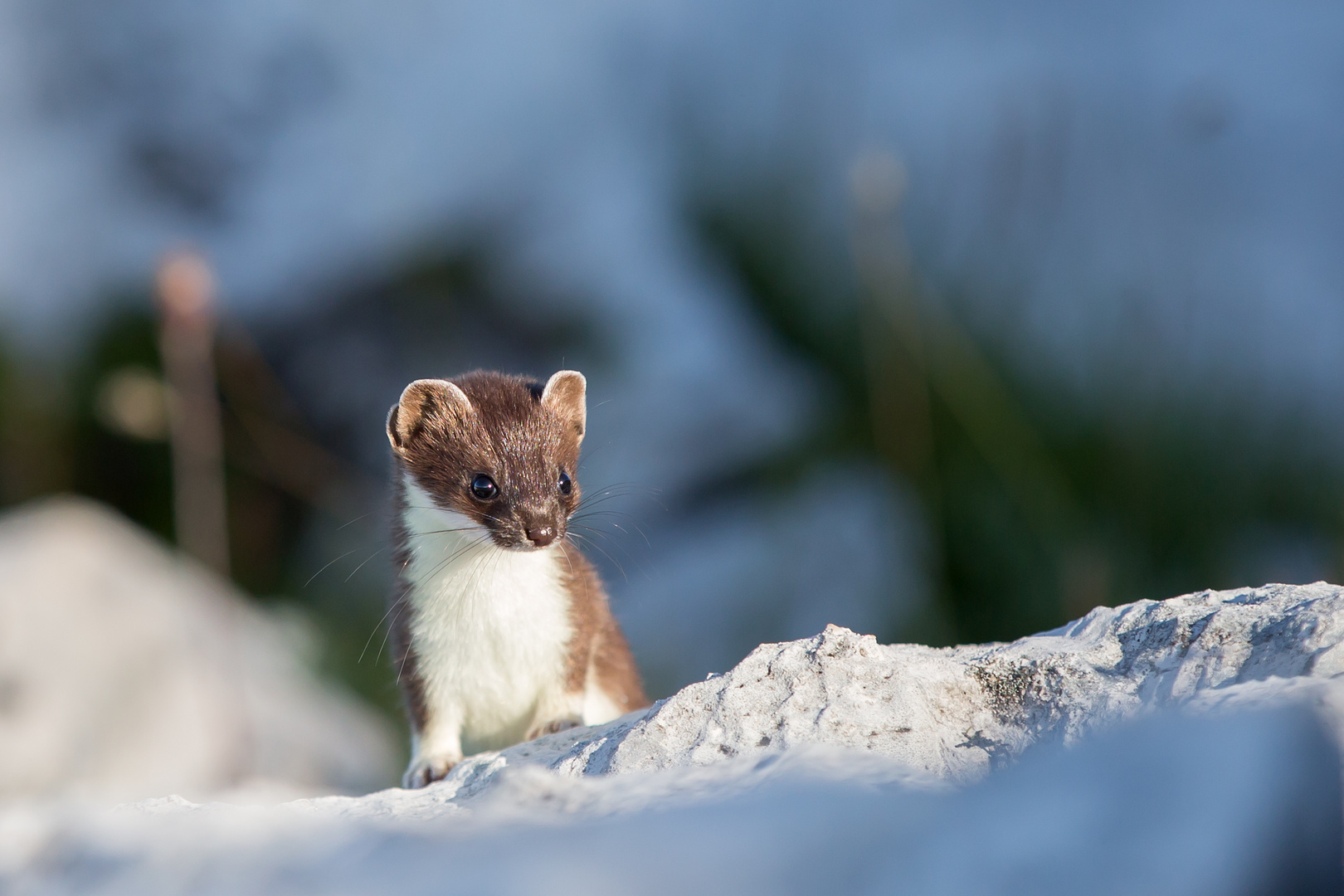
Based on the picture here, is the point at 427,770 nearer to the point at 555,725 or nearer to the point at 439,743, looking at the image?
the point at 439,743

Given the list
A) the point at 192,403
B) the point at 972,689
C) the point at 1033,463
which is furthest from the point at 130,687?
the point at 972,689

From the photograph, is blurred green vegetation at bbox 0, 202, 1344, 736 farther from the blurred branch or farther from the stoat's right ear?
the stoat's right ear

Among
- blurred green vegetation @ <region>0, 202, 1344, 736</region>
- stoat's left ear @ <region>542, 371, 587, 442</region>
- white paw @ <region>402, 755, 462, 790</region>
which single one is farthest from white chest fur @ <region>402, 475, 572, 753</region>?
blurred green vegetation @ <region>0, 202, 1344, 736</region>

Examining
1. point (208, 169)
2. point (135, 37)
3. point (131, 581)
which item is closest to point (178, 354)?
point (131, 581)

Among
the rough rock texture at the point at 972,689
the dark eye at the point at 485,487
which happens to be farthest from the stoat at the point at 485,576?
the rough rock texture at the point at 972,689

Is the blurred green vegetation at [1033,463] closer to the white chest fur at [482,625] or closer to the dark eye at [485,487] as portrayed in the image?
the white chest fur at [482,625]
